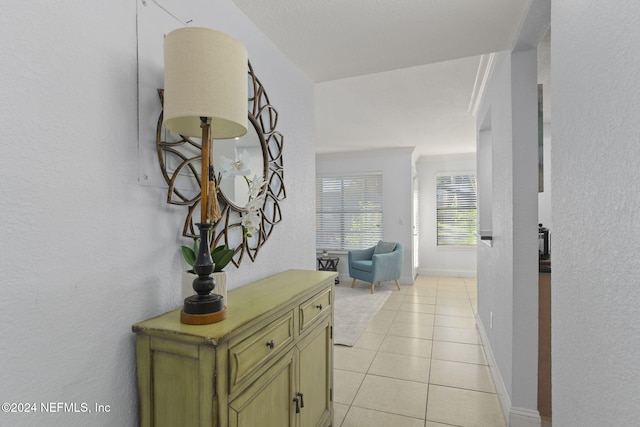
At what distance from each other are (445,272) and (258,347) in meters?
6.43

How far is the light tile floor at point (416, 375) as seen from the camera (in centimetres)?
217

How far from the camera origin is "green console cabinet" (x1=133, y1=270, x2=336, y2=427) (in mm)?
962

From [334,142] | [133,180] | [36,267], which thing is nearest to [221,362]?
[36,267]

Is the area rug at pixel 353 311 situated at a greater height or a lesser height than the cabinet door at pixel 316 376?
lesser

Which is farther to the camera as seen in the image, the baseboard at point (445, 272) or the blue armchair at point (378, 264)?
the baseboard at point (445, 272)

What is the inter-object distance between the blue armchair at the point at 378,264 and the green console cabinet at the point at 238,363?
392 cm

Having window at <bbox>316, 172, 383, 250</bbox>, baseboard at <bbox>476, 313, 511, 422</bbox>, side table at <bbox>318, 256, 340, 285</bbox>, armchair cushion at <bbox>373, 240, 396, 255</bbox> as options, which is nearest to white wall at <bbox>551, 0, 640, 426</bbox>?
baseboard at <bbox>476, 313, 511, 422</bbox>

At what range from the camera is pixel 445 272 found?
690 cm

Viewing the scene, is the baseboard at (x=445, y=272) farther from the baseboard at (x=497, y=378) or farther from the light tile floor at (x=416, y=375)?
the baseboard at (x=497, y=378)

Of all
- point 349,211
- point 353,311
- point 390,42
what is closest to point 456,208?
point 349,211

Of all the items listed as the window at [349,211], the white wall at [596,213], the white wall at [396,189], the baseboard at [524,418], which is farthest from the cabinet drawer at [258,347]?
the window at [349,211]

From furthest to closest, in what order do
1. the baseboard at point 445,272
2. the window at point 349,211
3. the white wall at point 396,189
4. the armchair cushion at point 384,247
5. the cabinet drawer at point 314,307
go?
the baseboard at point 445,272 → the window at point 349,211 → the white wall at point 396,189 → the armchair cushion at point 384,247 → the cabinet drawer at point 314,307

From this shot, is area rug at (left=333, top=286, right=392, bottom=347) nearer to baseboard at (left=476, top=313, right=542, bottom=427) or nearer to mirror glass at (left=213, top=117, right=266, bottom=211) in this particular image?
baseboard at (left=476, top=313, right=542, bottom=427)

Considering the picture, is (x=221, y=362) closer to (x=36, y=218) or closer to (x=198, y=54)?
(x=36, y=218)
